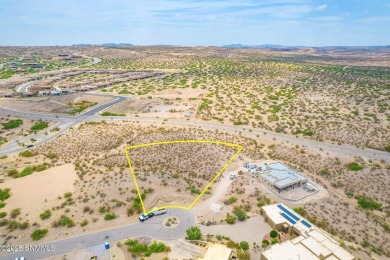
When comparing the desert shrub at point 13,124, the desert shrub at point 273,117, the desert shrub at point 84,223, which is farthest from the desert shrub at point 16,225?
the desert shrub at point 273,117

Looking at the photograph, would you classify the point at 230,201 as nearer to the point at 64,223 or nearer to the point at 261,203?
the point at 261,203

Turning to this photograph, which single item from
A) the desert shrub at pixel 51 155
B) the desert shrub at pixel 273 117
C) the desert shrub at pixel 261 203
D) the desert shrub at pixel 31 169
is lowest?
the desert shrub at pixel 261 203

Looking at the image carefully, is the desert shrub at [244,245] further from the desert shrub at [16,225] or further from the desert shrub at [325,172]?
the desert shrub at [16,225]

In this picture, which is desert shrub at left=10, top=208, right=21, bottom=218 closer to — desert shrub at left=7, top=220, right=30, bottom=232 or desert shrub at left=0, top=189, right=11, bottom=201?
desert shrub at left=7, top=220, right=30, bottom=232

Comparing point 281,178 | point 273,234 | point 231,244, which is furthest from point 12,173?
point 281,178

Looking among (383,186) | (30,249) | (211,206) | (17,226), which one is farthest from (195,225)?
(383,186)

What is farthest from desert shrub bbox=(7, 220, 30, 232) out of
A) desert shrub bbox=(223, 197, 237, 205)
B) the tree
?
desert shrub bbox=(223, 197, 237, 205)
